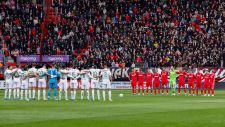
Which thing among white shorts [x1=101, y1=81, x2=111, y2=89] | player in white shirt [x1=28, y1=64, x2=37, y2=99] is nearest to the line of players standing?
white shorts [x1=101, y1=81, x2=111, y2=89]

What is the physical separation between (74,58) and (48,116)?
113ft

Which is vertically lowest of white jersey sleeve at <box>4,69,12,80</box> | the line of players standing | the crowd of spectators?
the line of players standing

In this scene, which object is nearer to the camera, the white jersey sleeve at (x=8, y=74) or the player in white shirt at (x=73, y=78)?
the player in white shirt at (x=73, y=78)

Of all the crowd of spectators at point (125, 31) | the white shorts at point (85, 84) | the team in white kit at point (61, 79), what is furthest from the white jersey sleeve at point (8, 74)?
the crowd of spectators at point (125, 31)

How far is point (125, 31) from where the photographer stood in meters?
61.2

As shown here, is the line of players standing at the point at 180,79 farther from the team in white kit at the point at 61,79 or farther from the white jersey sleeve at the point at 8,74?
the white jersey sleeve at the point at 8,74

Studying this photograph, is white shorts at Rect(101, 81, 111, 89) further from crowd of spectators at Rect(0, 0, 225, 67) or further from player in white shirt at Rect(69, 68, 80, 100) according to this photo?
crowd of spectators at Rect(0, 0, 225, 67)

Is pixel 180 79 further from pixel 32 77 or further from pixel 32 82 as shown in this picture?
pixel 32 77

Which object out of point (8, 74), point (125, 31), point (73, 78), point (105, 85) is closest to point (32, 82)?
point (8, 74)

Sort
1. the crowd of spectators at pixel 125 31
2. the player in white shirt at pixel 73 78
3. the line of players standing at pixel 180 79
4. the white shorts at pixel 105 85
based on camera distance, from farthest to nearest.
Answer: the crowd of spectators at pixel 125 31 → the line of players standing at pixel 180 79 → the player in white shirt at pixel 73 78 → the white shorts at pixel 105 85

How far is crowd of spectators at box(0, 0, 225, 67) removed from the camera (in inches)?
2280

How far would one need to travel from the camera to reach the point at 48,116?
958 inches

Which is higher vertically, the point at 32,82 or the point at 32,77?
the point at 32,77

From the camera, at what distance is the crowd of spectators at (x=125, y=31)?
5791 centimetres
